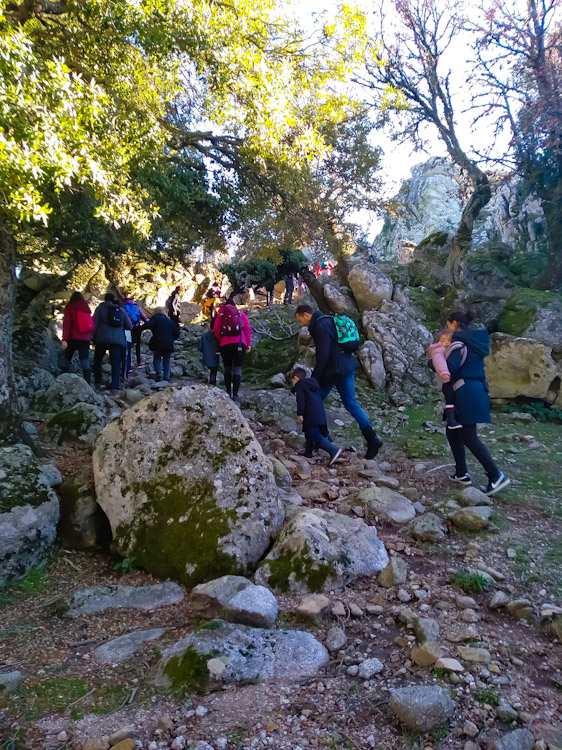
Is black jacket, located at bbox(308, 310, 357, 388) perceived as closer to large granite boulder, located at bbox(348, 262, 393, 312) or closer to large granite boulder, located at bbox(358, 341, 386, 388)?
large granite boulder, located at bbox(358, 341, 386, 388)

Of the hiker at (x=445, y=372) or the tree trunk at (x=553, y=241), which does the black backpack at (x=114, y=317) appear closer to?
the hiker at (x=445, y=372)

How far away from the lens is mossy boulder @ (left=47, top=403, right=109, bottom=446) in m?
6.98

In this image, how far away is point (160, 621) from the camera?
11.9ft

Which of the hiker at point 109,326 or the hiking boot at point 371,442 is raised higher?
the hiker at point 109,326

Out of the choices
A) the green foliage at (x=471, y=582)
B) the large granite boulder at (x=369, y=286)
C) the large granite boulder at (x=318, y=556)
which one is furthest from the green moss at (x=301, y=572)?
the large granite boulder at (x=369, y=286)

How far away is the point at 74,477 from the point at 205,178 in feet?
20.8

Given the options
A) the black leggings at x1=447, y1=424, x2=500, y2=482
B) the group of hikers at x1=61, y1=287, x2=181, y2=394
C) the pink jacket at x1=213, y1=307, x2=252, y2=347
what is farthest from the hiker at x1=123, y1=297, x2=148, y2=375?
the black leggings at x1=447, y1=424, x2=500, y2=482

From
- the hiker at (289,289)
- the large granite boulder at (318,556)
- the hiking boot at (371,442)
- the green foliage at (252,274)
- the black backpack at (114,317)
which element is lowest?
the large granite boulder at (318,556)

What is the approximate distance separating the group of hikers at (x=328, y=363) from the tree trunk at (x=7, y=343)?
11.2 feet

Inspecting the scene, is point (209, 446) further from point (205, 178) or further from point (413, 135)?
point (413, 135)

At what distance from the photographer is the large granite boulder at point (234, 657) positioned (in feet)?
9.07

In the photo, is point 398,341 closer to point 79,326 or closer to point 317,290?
point 317,290

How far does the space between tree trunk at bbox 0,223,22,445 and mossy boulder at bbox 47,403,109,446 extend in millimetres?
984

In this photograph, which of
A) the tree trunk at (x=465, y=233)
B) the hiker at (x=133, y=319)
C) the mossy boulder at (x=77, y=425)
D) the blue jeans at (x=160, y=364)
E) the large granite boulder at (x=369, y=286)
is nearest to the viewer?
the mossy boulder at (x=77, y=425)
